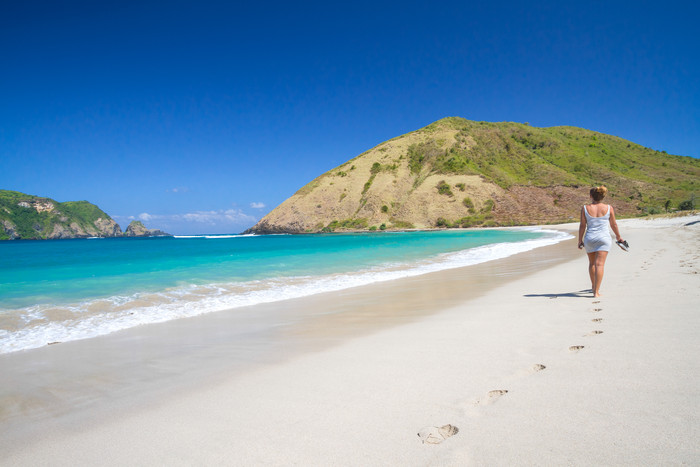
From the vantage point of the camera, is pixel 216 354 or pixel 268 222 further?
pixel 268 222

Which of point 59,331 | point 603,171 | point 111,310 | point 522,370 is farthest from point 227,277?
point 603,171

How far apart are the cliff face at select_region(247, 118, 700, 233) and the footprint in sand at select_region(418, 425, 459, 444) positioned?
79051 mm

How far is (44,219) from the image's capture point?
142375 mm

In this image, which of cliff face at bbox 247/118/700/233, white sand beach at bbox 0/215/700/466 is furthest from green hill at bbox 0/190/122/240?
white sand beach at bbox 0/215/700/466

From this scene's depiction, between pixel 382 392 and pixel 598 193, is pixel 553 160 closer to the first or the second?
pixel 598 193

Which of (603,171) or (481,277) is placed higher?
(603,171)

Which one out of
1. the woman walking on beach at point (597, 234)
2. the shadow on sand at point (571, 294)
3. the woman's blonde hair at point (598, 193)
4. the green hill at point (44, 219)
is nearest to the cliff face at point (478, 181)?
the shadow on sand at point (571, 294)

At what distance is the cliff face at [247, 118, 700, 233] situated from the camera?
78.1 metres

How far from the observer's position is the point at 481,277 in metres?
10.7

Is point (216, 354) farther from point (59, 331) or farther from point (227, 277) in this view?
point (227, 277)

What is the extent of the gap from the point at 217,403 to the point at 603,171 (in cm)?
10846

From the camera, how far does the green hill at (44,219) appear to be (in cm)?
13350

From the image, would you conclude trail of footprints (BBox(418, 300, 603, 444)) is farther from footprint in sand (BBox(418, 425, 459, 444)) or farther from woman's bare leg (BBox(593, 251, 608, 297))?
woman's bare leg (BBox(593, 251, 608, 297))

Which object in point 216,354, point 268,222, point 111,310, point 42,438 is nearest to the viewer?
point 42,438
